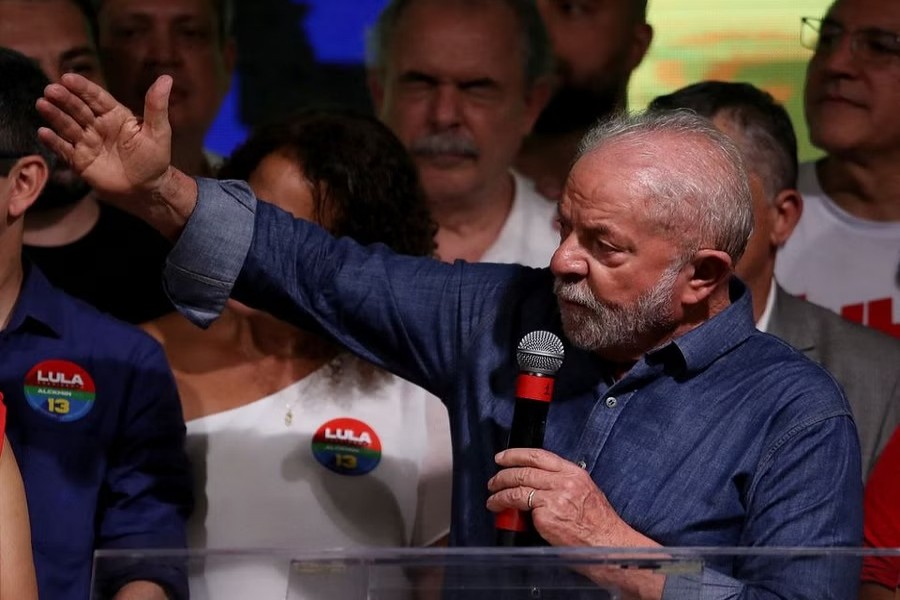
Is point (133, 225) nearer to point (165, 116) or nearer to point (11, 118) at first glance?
point (11, 118)

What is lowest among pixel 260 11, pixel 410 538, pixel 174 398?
Result: pixel 410 538

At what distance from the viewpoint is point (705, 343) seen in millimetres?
2307

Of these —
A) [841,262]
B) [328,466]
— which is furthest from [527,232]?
[328,466]

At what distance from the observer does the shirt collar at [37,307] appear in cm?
274

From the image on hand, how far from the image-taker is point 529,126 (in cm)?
355

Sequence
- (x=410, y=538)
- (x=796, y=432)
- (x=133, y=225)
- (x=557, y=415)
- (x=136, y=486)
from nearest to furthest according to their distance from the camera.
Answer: (x=796, y=432) < (x=557, y=415) < (x=136, y=486) < (x=410, y=538) < (x=133, y=225)

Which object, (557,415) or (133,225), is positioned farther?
(133,225)

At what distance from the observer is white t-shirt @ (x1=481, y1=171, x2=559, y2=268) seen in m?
3.48

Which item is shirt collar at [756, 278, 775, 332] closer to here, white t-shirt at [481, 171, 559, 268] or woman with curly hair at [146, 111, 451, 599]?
Result: white t-shirt at [481, 171, 559, 268]

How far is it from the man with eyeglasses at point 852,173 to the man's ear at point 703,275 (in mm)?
1209

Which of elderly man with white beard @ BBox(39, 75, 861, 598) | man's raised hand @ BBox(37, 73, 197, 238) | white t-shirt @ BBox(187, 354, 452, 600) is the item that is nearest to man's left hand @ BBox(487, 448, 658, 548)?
elderly man with white beard @ BBox(39, 75, 861, 598)

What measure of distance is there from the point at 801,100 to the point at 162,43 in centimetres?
151

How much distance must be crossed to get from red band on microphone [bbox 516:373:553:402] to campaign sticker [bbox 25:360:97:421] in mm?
1012

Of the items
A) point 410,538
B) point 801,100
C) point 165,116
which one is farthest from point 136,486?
point 801,100
